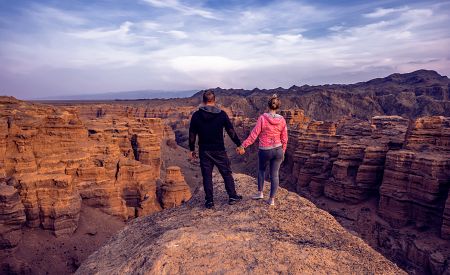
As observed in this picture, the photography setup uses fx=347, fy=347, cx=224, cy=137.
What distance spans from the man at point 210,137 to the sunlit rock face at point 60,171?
14.6 meters

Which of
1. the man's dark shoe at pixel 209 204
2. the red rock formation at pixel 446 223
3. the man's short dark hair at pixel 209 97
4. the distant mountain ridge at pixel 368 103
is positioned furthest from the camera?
the distant mountain ridge at pixel 368 103

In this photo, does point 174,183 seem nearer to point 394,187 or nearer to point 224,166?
point 394,187

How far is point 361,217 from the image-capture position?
27188 mm

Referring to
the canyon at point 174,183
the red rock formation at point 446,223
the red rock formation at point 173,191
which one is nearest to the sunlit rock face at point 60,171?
the canyon at point 174,183

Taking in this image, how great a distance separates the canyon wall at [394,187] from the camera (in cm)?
2277

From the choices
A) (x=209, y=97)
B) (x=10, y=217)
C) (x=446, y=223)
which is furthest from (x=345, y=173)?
(x=209, y=97)

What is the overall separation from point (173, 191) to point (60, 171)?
1017 cm

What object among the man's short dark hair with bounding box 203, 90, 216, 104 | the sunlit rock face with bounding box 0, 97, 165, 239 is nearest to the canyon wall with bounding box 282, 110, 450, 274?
the sunlit rock face with bounding box 0, 97, 165, 239

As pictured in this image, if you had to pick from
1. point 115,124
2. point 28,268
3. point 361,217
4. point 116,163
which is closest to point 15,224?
point 28,268

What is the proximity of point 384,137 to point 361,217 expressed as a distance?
10.4 metres

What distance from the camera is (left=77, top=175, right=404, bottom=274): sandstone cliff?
501 cm

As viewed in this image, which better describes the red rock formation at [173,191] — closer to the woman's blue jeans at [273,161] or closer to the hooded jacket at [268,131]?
the woman's blue jeans at [273,161]

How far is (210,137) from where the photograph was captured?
7770 mm

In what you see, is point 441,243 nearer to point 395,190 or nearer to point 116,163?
point 395,190
